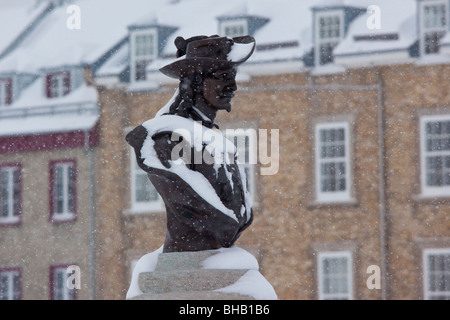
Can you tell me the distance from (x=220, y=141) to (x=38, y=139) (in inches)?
809

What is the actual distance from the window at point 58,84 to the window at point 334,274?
7.30 metres

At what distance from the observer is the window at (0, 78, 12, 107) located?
96.8 feet

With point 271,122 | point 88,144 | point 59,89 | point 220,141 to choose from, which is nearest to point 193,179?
point 220,141

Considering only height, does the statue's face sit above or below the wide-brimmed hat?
below

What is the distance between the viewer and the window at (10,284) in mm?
27844

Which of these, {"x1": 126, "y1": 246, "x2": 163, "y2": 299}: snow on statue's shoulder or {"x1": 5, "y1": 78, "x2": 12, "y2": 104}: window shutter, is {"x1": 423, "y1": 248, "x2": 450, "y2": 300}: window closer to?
{"x1": 5, "y1": 78, "x2": 12, "y2": 104}: window shutter

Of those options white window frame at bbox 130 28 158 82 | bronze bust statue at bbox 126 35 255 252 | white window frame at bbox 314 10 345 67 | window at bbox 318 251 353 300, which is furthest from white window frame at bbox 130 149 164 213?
bronze bust statue at bbox 126 35 255 252

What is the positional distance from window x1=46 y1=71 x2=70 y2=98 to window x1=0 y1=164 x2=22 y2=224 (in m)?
1.98

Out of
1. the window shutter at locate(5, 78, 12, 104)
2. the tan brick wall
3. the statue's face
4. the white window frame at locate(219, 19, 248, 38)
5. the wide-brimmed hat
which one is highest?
the white window frame at locate(219, 19, 248, 38)

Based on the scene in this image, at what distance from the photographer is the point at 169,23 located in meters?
28.0

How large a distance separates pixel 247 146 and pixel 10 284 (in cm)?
615

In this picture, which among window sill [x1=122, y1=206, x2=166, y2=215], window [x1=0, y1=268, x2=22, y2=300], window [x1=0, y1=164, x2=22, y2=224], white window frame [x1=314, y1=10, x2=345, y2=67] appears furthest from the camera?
window [x1=0, y1=164, x2=22, y2=224]

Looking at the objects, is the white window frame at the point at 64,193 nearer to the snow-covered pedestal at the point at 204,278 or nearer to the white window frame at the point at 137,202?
the white window frame at the point at 137,202

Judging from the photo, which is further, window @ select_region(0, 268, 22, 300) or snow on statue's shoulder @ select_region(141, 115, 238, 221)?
window @ select_region(0, 268, 22, 300)
